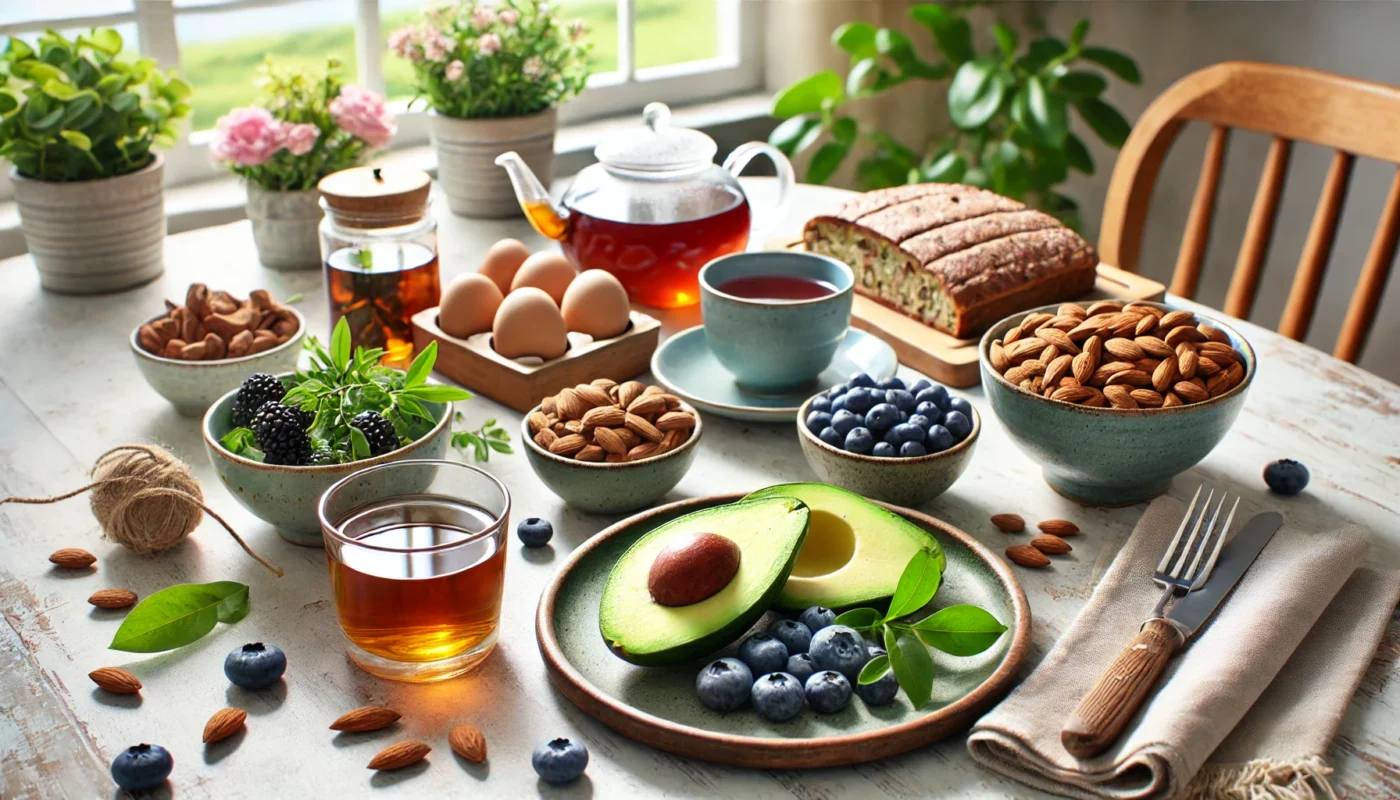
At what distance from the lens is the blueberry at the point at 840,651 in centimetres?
95

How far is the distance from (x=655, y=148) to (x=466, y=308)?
0.35 meters

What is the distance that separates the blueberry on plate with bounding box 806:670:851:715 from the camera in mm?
928

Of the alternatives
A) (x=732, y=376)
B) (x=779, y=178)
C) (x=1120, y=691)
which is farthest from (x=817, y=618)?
(x=779, y=178)

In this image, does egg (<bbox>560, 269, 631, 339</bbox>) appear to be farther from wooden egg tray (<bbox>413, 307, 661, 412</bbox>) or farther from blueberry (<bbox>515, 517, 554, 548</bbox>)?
blueberry (<bbox>515, 517, 554, 548</bbox>)

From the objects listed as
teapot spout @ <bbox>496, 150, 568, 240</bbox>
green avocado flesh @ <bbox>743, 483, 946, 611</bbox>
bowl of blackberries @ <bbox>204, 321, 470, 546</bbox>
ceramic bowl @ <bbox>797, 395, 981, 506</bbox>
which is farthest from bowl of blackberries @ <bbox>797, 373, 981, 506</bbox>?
teapot spout @ <bbox>496, 150, 568, 240</bbox>

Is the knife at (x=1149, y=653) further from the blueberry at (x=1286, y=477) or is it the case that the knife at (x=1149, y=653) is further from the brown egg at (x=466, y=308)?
the brown egg at (x=466, y=308)

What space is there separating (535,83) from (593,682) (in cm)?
126

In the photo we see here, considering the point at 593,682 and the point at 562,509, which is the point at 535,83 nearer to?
the point at 562,509

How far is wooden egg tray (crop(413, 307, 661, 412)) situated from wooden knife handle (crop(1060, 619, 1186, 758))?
0.69m

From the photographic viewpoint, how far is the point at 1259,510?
48.9 inches

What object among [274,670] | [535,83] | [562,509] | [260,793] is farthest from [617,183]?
[260,793]

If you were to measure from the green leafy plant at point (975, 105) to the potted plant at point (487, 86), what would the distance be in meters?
0.83

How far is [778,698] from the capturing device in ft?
3.02

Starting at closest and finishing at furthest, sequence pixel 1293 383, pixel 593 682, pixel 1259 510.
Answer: pixel 593 682, pixel 1259 510, pixel 1293 383
